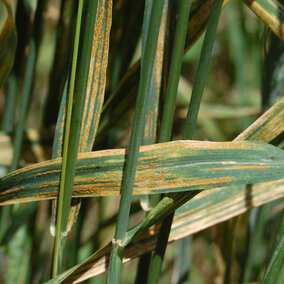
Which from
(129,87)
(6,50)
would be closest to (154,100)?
(129,87)

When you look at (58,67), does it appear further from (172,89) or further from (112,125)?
(172,89)

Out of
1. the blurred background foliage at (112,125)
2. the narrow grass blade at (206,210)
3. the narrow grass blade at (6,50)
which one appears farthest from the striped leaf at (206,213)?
the narrow grass blade at (6,50)

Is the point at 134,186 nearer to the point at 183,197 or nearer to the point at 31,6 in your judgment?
the point at 183,197

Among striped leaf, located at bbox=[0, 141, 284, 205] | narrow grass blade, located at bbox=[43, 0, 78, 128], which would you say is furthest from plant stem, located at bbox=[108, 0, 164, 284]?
narrow grass blade, located at bbox=[43, 0, 78, 128]

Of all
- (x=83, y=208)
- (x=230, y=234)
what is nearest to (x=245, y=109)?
(x=230, y=234)

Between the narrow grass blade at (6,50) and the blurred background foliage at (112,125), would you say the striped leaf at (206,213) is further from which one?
the narrow grass blade at (6,50)
